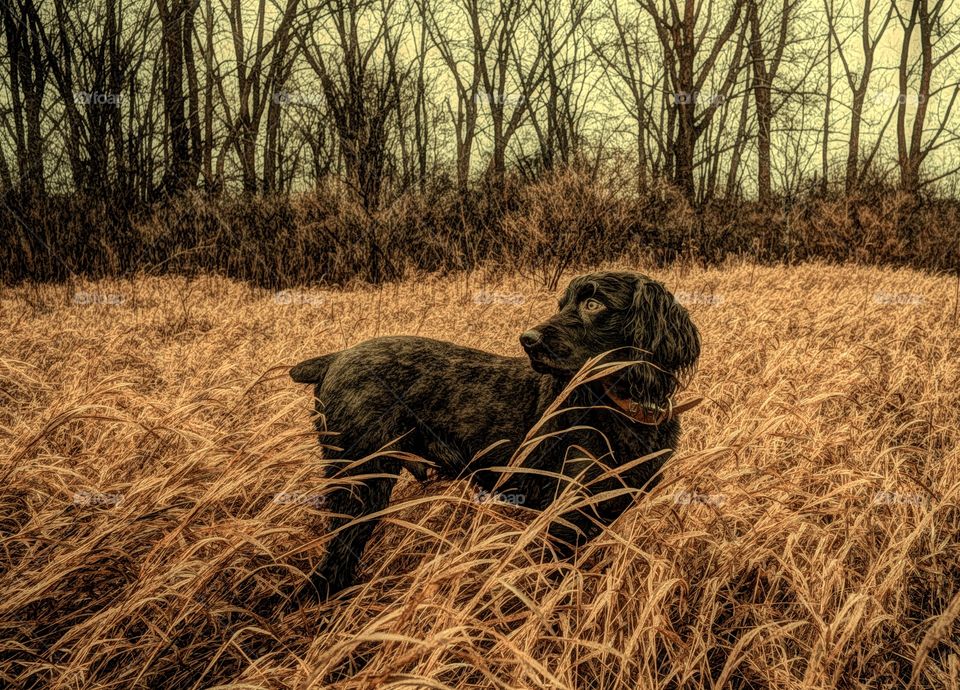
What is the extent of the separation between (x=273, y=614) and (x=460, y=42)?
20.1 m

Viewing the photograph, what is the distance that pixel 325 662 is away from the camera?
4.78 ft

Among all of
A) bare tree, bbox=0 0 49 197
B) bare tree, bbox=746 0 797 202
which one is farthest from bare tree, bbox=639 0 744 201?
bare tree, bbox=0 0 49 197

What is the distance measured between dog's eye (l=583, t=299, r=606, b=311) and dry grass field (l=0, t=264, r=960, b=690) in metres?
0.59

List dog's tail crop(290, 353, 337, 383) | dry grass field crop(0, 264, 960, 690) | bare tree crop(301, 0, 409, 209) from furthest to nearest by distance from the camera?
bare tree crop(301, 0, 409, 209) < dog's tail crop(290, 353, 337, 383) < dry grass field crop(0, 264, 960, 690)

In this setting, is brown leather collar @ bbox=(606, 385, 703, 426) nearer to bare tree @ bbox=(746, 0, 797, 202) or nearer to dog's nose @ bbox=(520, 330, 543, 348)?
dog's nose @ bbox=(520, 330, 543, 348)

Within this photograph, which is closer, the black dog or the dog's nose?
the dog's nose

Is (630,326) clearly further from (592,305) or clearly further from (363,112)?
(363,112)

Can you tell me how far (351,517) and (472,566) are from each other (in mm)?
382

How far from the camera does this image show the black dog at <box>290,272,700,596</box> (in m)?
1.89

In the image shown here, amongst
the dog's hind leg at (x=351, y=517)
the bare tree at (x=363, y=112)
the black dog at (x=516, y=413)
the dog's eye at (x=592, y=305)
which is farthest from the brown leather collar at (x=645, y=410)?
the bare tree at (x=363, y=112)

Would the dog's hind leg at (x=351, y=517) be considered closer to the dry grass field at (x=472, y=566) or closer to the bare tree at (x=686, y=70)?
the dry grass field at (x=472, y=566)

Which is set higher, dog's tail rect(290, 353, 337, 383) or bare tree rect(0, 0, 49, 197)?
bare tree rect(0, 0, 49, 197)

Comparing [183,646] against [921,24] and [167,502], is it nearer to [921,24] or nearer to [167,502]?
[167,502]

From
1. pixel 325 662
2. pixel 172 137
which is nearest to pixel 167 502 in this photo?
pixel 325 662
